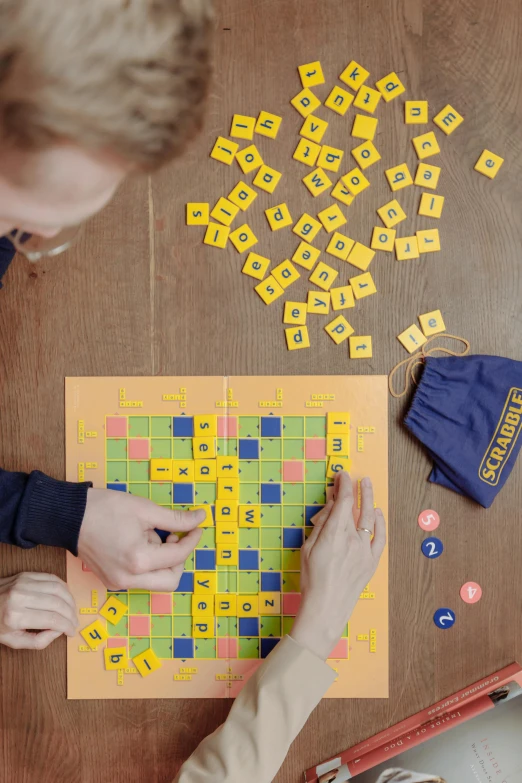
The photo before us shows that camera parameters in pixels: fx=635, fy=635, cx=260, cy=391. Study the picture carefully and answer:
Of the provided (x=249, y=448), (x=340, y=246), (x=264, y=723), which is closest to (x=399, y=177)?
(x=340, y=246)

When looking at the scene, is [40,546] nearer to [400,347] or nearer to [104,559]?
[104,559]

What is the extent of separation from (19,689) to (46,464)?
42 cm

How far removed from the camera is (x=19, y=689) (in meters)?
1.16

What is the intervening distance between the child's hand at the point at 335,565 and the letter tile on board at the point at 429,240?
424mm

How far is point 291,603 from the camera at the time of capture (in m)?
1.14

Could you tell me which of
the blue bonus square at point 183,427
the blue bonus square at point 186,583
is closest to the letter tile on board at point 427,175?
the blue bonus square at point 183,427

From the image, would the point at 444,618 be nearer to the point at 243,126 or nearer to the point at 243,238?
the point at 243,238

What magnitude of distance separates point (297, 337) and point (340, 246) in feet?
0.58

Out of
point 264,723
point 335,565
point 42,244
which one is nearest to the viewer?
point 42,244

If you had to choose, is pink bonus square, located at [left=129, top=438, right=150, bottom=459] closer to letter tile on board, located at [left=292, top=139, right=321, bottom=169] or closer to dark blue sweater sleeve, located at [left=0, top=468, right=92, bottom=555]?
dark blue sweater sleeve, located at [left=0, top=468, right=92, bottom=555]

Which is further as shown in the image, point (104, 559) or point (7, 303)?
point (7, 303)

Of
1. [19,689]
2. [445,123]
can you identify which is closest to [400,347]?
[445,123]

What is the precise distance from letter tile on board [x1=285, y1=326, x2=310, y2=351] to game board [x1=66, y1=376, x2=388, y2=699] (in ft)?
0.21

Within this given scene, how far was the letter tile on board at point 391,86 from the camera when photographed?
44.0 inches
